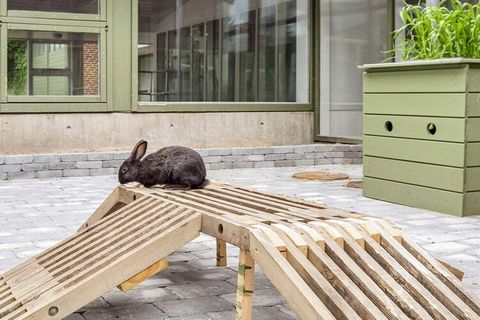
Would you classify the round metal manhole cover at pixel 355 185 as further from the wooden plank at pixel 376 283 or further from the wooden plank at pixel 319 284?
the wooden plank at pixel 319 284

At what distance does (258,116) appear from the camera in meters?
10.4

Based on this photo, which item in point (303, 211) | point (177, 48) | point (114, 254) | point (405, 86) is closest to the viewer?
point (114, 254)

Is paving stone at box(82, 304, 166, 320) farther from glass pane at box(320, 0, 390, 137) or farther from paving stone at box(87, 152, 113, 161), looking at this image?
glass pane at box(320, 0, 390, 137)

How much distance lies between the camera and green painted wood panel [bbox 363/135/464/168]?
226 inches

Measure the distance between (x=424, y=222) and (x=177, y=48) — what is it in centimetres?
550

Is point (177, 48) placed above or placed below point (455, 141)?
above

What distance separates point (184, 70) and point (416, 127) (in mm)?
4624

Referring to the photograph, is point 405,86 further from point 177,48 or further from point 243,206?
point 177,48

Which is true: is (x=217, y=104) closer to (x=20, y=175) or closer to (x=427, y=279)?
(x=20, y=175)

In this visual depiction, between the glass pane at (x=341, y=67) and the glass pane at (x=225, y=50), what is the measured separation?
292 mm

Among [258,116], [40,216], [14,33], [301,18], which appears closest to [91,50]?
[14,33]

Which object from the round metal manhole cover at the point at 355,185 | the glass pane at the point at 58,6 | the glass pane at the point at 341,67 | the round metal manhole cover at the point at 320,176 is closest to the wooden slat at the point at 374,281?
the round metal manhole cover at the point at 355,185

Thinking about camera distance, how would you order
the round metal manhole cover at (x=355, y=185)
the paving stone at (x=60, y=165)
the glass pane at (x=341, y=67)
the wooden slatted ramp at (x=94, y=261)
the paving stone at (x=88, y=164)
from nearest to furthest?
the wooden slatted ramp at (x=94, y=261), the round metal manhole cover at (x=355, y=185), the paving stone at (x=60, y=165), the paving stone at (x=88, y=164), the glass pane at (x=341, y=67)

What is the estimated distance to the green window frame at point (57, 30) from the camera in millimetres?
8781
